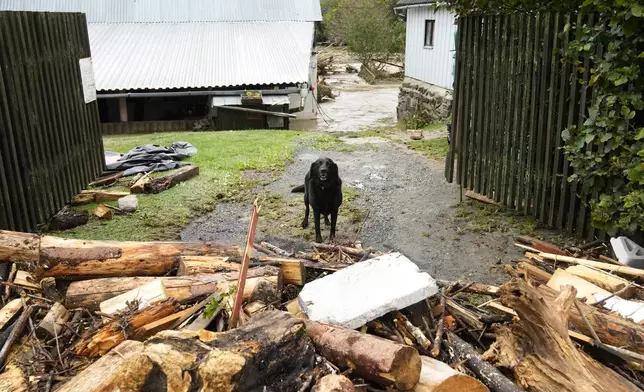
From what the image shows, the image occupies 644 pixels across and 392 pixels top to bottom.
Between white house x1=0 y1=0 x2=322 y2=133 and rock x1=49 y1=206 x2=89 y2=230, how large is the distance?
33.7 ft

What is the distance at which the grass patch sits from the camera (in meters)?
12.7

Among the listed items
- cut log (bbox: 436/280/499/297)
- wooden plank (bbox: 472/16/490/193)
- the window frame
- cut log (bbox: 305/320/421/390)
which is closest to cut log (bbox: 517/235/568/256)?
cut log (bbox: 436/280/499/297)

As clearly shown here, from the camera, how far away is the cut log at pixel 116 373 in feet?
8.66

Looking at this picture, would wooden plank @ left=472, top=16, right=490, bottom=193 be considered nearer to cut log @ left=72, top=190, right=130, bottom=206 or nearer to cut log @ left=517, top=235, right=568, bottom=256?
cut log @ left=517, top=235, right=568, bottom=256

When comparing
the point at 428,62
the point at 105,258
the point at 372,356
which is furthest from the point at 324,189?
the point at 428,62

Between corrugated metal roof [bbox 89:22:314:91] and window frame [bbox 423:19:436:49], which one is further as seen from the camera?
window frame [bbox 423:19:436:49]

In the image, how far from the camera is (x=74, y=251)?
4.52 meters

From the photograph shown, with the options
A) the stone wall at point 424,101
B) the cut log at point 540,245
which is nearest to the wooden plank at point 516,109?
the cut log at point 540,245

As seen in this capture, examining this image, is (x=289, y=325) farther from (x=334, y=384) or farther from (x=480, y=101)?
(x=480, y=101)

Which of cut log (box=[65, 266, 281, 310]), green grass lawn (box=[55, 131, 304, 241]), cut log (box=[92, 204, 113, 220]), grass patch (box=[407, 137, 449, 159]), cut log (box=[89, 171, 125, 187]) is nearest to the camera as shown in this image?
cut log (box=[65, 266, 281, 310])

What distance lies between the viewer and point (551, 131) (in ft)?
22.4

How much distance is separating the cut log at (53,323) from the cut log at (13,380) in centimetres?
32

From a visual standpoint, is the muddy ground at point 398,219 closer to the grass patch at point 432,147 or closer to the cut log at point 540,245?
the cut log at point 540,245

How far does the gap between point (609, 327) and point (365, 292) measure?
169 cm
